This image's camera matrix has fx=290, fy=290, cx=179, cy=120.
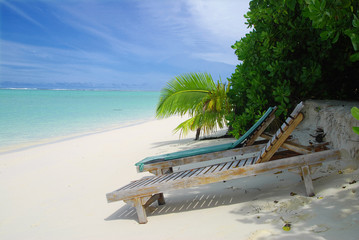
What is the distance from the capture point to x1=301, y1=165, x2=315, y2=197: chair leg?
126 inches

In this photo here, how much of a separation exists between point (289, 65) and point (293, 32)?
0.48m

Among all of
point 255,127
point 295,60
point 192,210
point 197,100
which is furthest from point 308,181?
point 197,100

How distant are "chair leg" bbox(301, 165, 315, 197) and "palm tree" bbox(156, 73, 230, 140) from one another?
4803mm

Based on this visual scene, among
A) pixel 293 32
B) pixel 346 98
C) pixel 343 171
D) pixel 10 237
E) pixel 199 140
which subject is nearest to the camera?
pixel 343 171

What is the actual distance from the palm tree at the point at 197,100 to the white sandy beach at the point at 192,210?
8.54 feet

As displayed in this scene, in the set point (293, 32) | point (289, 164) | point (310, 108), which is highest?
point (293, 32)

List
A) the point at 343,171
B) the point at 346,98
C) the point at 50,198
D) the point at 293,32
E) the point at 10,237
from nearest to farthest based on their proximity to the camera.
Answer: the point at 343,171
the point at 10,237
the point at 293,32
the point at 346,98
the point at 50,198

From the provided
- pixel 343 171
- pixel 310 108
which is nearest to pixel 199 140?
pixel 310 108

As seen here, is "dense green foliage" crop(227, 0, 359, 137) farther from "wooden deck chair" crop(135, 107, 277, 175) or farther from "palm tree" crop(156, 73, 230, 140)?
"palm tree" crop(156, 73, 230, 140)

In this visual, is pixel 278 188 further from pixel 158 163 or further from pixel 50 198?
pixel 50 198

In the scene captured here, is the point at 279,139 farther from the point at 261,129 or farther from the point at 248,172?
the point at 261,129

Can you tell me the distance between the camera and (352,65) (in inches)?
171

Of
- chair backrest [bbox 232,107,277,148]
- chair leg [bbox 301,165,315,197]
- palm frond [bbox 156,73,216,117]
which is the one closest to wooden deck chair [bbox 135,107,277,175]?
chair backrest [bbox 232,107,277,148]

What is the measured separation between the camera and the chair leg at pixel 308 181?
10.5ft
